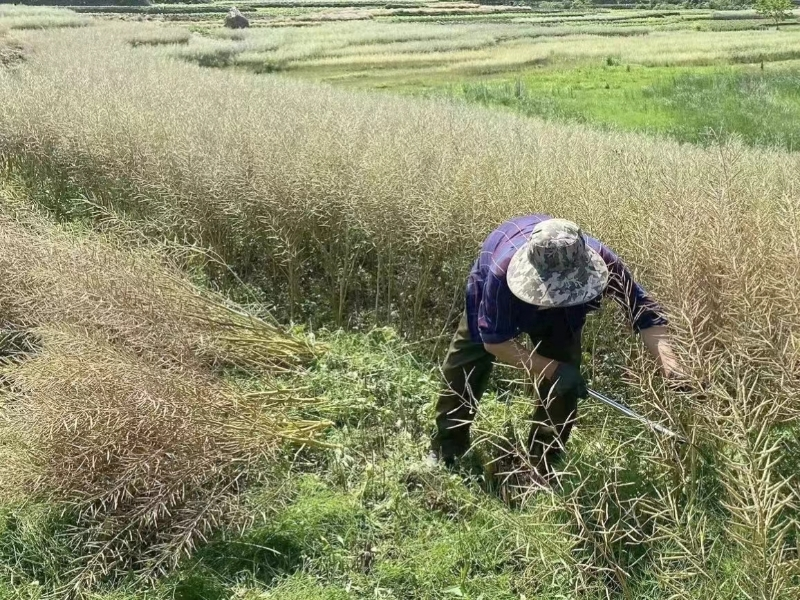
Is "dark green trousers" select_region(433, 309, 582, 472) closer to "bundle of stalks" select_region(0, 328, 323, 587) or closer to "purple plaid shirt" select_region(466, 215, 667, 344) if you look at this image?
"purple plaid shirt" select_region(466, 215, 667, 344)

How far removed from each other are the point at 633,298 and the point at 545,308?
0.34 m

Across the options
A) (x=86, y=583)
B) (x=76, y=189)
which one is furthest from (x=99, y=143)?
(x=86, y=583)

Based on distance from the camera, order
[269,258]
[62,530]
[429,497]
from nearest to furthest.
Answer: [62,530] < [429,497] < [269,258]

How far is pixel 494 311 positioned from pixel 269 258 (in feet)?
9.53

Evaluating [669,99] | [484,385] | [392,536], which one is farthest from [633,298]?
[669,99]

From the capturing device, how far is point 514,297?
286 cm

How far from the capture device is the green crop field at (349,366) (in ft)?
7.32

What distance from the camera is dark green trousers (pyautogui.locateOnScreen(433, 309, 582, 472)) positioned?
2.99m

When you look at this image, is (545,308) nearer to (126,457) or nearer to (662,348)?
(662,348)

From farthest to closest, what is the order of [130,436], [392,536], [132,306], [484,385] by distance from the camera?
[132,306], [484,385], [392,536], [130,436]

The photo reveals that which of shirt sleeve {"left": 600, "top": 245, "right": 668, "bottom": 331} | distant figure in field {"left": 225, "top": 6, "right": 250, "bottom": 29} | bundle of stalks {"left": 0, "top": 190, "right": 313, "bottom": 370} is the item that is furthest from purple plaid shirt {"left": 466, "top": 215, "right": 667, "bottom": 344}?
distant figure in field {"left": 225, "top": 6, "right": 250, "bottom": 29}

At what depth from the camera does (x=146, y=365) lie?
10.3 ft

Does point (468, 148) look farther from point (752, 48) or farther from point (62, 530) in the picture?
point (752, 48)

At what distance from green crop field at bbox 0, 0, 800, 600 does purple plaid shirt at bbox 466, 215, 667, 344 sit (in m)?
0.13
